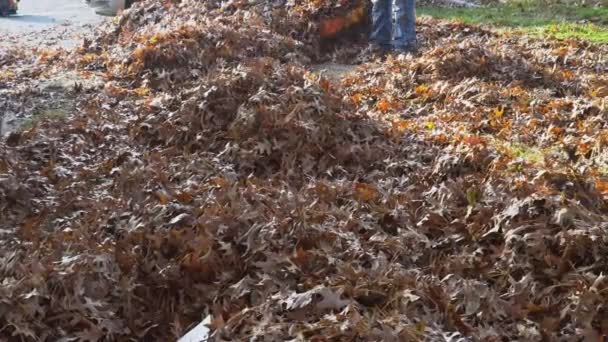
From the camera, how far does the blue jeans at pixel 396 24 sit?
9.34 m

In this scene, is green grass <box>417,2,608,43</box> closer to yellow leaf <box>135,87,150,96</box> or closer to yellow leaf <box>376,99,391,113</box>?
yellow leaf <box>376,99,391,113</box>

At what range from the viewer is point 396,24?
939 centimetres

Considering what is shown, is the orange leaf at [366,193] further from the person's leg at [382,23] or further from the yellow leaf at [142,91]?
the person's leg at [382,23]

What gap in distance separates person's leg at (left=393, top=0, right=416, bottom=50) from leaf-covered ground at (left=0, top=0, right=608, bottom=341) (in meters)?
2.08

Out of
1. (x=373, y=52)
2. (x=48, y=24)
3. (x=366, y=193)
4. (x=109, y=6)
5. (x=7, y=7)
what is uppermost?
(x=7, y=7)

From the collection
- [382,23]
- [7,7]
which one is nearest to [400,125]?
[382,23]

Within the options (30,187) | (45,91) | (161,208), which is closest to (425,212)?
(161,208)

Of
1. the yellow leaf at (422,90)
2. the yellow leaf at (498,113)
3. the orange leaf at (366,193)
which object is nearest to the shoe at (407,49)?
the yellow leaf at (422,90)

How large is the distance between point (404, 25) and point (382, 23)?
15.1 inches

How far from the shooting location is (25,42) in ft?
34.7

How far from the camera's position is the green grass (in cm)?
998

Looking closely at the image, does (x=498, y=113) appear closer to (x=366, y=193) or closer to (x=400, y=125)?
(x=400, y=125)

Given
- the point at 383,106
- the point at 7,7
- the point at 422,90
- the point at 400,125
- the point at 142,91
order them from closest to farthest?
the point at 400,125, the point at 142,91, the point at 383,106, the point at 422,90, the point at 7,7

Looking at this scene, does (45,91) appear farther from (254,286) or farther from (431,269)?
(431,269)
